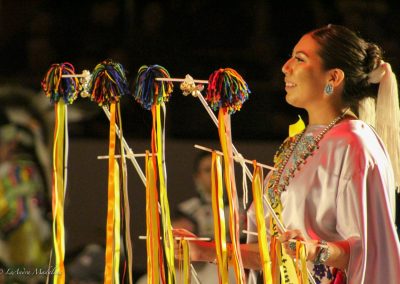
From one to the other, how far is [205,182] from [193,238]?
43.7 inches

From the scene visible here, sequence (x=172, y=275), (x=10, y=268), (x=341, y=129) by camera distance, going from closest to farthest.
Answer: (x=172, y=275) < (x=341, y=129) < (x=10, y=268)

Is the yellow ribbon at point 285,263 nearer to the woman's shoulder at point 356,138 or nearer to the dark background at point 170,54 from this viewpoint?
the woman's shoulder at point 356,138

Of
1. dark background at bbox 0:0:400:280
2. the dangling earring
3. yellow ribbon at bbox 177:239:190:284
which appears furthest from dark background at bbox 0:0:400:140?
yellow ribbon at bbox 177:239:190:284

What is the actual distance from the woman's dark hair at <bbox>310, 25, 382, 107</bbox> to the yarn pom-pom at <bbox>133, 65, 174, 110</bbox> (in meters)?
0.45

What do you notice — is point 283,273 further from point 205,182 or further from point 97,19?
point 97,19

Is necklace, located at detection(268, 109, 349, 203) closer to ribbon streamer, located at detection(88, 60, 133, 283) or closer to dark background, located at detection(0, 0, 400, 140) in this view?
ribbon streamer, located at detection(88, 60, 133, 283)

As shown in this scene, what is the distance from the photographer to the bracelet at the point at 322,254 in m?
2.02

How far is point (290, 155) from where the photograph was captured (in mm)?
2287

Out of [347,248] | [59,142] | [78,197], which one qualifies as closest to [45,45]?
[78,197]

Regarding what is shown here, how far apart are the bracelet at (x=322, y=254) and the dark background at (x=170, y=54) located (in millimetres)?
1175

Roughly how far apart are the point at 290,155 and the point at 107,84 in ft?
1.80

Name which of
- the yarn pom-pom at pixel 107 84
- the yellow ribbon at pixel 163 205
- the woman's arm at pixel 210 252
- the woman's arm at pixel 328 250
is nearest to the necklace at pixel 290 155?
the woman's arm at pixel 210 252

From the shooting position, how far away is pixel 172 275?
196 cm

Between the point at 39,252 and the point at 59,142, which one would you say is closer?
the point at 59,142
